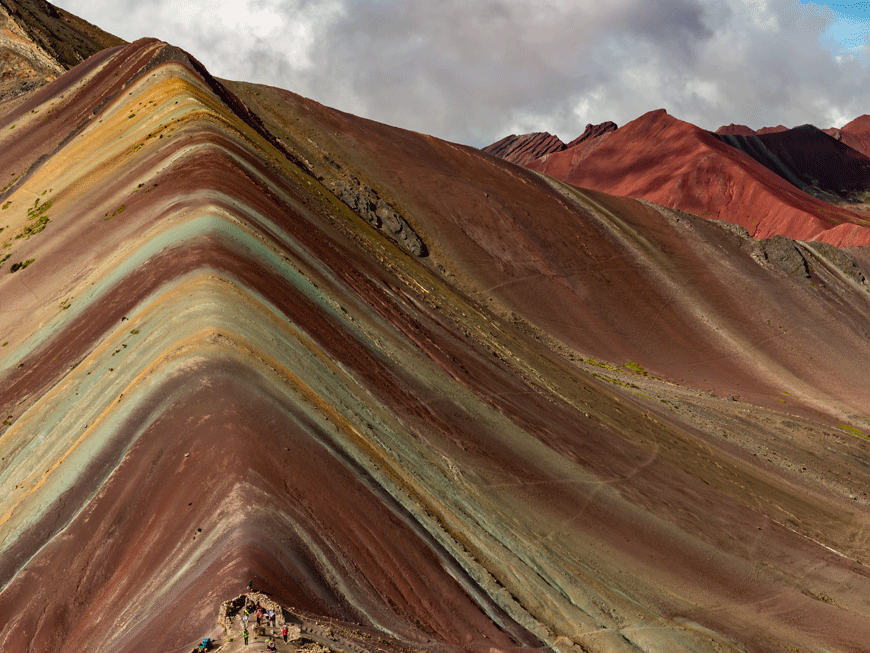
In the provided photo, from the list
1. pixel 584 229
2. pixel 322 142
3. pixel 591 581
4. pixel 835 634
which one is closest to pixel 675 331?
pixel 584 229

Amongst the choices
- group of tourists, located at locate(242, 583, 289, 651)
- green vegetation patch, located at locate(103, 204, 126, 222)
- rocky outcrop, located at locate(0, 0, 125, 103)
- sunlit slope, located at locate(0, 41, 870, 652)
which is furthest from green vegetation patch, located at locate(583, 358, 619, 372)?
rocky outcrop, located at locate(0, 0, 125, 103)

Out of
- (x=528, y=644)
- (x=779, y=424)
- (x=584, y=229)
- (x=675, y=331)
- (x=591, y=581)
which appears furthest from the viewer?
(x=584, y=229)

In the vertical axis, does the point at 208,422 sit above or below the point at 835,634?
below

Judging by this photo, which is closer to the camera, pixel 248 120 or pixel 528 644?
pixel 528 644

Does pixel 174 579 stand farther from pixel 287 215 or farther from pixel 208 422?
pixel 287 215

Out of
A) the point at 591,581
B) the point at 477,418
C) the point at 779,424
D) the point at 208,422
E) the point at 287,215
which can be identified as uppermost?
the point at 779,424

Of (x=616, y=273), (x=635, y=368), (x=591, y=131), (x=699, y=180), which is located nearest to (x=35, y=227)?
(x=635, y=368)

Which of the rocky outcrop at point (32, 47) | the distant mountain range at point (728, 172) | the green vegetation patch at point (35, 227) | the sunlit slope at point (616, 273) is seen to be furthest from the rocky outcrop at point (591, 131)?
the green vegetation patch at point (35, 227)
